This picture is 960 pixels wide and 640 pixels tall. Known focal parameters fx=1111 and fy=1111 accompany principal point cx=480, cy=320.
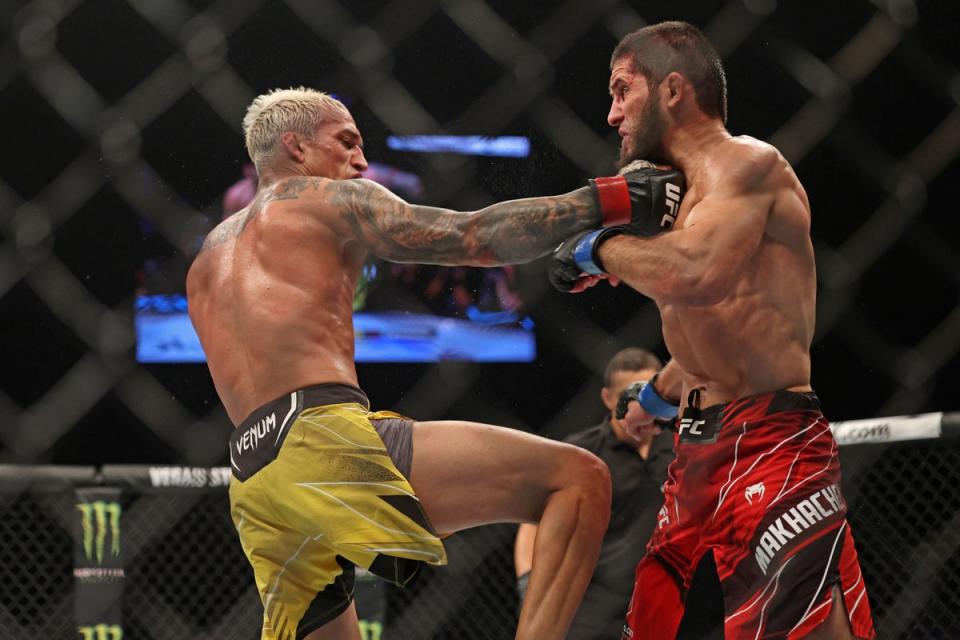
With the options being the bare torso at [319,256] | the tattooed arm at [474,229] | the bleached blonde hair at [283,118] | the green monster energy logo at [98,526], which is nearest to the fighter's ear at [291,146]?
the bleached blonde hair at [283,118]

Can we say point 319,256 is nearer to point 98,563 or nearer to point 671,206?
point 671,206

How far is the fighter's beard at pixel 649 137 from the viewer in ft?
6.72

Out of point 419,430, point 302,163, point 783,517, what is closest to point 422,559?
point 419,430

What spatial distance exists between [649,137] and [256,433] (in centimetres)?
89

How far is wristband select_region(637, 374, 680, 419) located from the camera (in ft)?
7.19

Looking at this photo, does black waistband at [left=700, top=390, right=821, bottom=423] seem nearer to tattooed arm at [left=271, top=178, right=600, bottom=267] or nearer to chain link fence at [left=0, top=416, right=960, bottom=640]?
tattooed arm at [left=271, top=178, right=600, bottom=267]

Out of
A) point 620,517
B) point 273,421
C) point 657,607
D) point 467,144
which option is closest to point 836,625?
point 657,607

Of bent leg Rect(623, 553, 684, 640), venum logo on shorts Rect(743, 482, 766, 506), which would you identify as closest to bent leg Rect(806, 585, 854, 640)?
venum logo on shorts Rect(743, 482, 766, 506)

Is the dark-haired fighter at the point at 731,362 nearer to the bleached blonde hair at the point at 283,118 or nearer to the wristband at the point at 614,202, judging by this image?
the wristband at the point at 614,202

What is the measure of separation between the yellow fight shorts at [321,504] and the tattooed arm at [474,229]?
10.6 inches

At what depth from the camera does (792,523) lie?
173 cm

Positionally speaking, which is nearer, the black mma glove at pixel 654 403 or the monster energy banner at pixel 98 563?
the black mma glove at pixel 654 403

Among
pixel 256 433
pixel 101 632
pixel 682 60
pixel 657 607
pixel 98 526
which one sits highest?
pixel 682 60

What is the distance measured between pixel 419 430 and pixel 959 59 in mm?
3175
